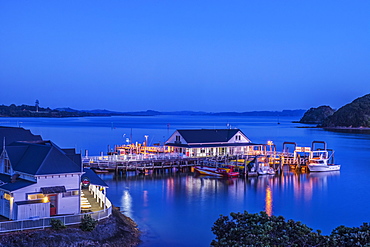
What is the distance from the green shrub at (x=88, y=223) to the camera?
2270cm

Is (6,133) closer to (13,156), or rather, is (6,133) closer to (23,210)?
(13,156)

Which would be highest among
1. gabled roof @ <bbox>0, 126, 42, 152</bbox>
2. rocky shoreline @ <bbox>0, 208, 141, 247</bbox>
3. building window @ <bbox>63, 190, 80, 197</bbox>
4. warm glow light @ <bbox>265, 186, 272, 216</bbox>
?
gabled roof @ <bbox>0, 126, 42, 152</bbox>

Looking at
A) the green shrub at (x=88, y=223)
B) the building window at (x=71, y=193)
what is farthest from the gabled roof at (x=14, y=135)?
the green shrub at (x=88, y=223)

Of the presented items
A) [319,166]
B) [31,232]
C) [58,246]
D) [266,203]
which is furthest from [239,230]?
[319,166]

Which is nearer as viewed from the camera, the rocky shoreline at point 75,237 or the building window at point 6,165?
the rocky shoreline at point 75,237

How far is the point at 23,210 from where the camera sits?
2258cm

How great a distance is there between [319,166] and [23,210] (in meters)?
45.7

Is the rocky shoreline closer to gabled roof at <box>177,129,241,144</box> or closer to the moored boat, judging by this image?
the moored boat

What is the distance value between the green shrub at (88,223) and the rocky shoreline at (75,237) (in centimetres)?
22

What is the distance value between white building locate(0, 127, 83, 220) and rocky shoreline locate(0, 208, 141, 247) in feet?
5.02

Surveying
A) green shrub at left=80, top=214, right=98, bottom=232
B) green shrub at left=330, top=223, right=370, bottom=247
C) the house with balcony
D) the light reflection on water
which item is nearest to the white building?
green shrub at left=80, top=214, right=98, bottom=232

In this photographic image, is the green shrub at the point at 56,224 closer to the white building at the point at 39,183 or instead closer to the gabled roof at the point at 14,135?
the white building at the point at 39,183

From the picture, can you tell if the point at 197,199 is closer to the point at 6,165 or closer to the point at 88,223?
the point at 88,223

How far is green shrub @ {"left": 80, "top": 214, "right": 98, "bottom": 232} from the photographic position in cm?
2270
